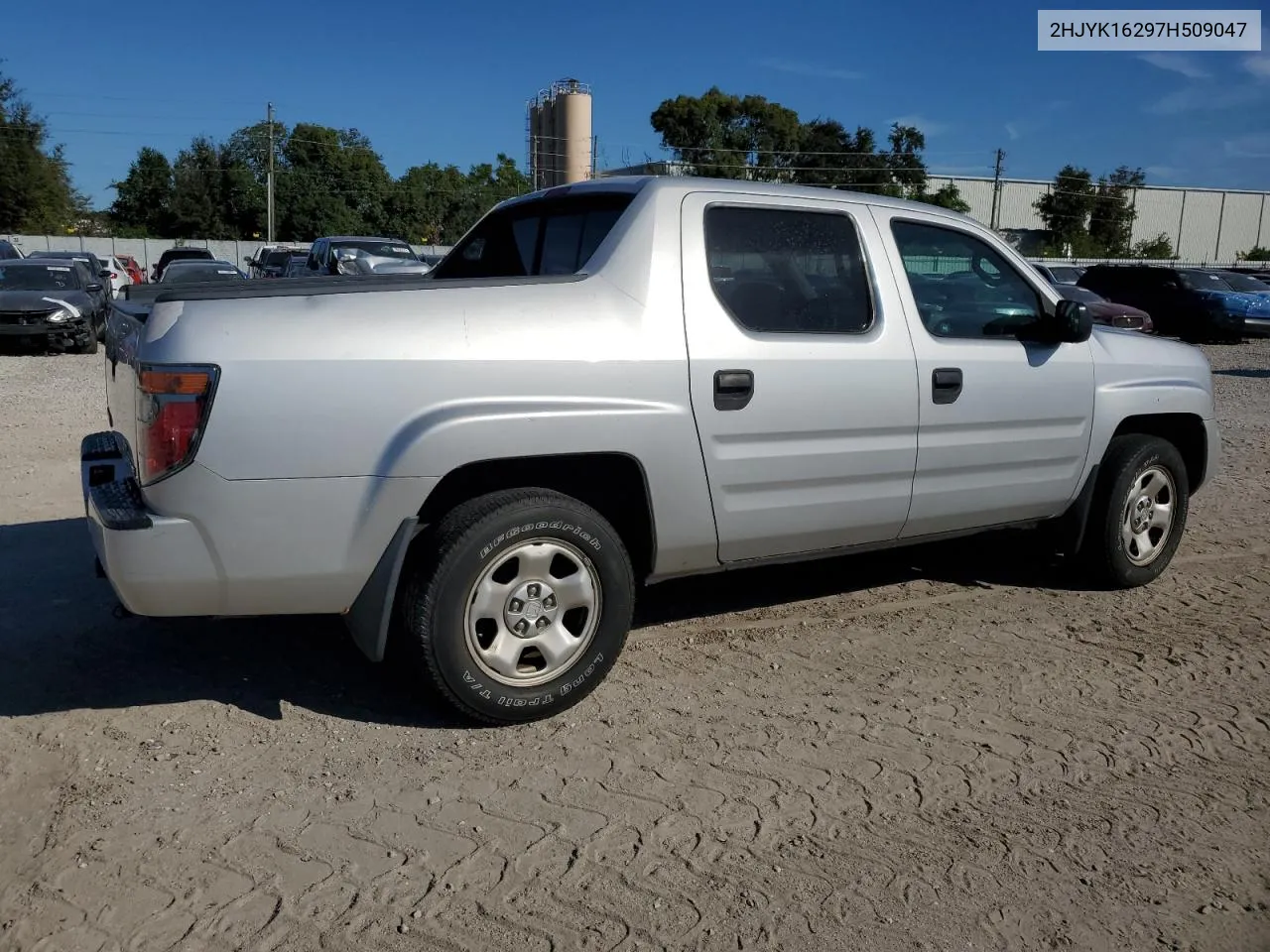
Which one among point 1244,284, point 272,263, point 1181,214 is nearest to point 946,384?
point 1244,284

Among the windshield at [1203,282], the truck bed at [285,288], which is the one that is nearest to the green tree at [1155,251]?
the windshield at [1203,282]

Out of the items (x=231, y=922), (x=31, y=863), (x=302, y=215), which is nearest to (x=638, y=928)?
(x=231, y=922)

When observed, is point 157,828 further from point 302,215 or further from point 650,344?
point 302,215

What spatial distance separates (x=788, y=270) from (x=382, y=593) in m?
2.09

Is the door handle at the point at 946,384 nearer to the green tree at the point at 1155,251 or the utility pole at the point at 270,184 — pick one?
the utility pole at the point at 270,184

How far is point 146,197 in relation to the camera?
76.7 metres

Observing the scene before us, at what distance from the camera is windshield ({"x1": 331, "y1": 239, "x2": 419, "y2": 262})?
19219mm

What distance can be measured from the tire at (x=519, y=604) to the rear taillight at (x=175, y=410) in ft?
A: 2.73

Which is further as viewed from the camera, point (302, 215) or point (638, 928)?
point (302, 215)

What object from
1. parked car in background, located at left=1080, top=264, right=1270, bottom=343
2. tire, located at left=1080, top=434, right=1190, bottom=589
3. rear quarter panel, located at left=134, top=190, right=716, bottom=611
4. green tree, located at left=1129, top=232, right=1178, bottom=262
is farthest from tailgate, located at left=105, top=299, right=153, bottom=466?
green tree, located at left=1129, top=232, right=1178, bottom=262

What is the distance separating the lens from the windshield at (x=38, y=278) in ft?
57.9

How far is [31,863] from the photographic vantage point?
3.11 meters

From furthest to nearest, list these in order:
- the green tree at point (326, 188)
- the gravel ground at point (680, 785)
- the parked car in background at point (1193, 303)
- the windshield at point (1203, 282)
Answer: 1. the green tree at point (326, 188)
2. the windshield at point (1203, 282)
3. the parked car in background at point (1193, 303)
4. the gravel ground at point (680, 785)

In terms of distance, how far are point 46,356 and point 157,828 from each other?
15.6 m
